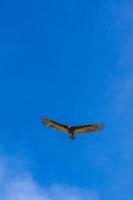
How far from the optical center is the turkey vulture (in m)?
61.1

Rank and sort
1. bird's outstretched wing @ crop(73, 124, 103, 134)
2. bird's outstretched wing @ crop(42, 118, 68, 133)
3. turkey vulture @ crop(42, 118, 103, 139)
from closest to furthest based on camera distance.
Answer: turkey vulture @ crop(42, 118, 103, 139) < bird's outstretched wing @ crop(42, 118, 68, 133) < bird's outstretched wing @ crop(73, 124, 103, 134)

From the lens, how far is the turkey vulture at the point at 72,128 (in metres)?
61.1

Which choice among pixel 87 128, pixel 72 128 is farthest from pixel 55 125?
pixel 87 128

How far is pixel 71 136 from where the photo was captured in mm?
60125

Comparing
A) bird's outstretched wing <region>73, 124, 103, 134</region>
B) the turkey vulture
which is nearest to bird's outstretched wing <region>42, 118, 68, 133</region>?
the turkey vulture

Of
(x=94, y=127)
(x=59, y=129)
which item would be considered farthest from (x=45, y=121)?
(x=94, y=127)

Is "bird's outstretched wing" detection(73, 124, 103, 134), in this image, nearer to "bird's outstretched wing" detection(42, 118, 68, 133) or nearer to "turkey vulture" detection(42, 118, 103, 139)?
"turkey vulture" detection(42, 118, 103, 139)

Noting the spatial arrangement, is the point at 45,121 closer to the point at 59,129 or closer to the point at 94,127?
the point at 59,129

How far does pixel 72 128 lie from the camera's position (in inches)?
2415

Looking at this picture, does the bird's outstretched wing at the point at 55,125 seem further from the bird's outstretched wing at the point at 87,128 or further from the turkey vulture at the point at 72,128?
the bird's outstretched wing at the point at 87,128

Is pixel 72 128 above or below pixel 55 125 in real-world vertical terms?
below

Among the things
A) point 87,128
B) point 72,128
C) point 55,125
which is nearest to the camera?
point 55,125

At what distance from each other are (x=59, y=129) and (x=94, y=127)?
760cm

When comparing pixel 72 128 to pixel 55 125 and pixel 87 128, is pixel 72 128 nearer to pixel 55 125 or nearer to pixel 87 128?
Result: pixel 87 128
